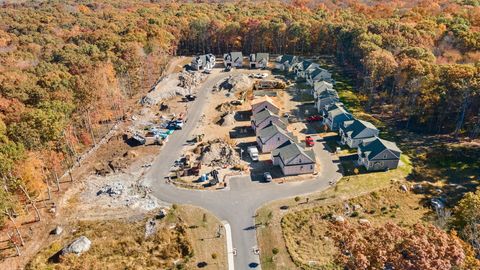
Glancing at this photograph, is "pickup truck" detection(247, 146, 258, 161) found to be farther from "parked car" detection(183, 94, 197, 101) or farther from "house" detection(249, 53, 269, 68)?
"house" detection(249, 53, 269, 68)

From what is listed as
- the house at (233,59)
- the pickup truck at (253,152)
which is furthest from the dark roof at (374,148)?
the house at (233,59)

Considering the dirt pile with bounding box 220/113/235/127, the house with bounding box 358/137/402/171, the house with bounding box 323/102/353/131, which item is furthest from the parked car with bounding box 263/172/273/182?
the house with bounding box 323/102/353/131

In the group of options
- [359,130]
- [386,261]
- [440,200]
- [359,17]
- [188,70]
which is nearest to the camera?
[386,261]

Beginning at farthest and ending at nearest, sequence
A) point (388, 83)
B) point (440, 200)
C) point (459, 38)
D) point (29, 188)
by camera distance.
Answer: point (459, 38)
point (388, 83)
point (440, 200)
point (29, 188)

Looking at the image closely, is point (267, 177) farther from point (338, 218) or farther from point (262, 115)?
point (262, 115)

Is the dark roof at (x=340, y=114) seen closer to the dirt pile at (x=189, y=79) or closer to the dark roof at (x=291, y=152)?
the dark roof at (x=291, y=152)

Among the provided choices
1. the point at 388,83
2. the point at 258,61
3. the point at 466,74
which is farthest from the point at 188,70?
the point at 466,74

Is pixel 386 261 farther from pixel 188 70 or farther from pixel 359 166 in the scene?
pixel 188 70
